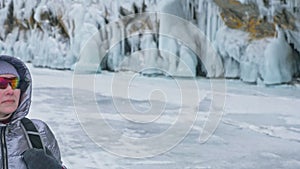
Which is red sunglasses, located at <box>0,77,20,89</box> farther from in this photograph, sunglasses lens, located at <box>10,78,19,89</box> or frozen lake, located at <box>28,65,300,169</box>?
frozen lake, located at <box>28,65,300,169</box>

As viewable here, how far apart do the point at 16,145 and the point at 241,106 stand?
6354 millimetres

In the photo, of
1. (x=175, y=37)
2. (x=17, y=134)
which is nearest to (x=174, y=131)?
(x=17, y=134)

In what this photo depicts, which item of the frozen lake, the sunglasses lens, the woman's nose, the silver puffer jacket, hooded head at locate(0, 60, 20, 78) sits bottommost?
the frozen lake

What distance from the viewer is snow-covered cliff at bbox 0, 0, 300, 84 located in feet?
34.5

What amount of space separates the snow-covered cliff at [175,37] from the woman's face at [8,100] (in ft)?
31.6

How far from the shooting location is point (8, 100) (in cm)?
112

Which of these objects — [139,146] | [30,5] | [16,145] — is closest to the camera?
[16,145]

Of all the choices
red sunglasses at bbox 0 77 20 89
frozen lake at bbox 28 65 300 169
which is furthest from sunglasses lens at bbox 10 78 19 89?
frozen lake at bbox 28 65 300 169

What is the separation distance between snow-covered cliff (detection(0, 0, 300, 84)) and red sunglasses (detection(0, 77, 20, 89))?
9.62m

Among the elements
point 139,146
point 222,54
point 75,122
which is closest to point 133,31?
point 222,54

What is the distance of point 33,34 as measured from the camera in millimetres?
19000

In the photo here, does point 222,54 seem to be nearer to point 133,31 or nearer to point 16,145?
point 133,31

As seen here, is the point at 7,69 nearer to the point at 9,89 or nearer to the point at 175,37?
the point at 9,89

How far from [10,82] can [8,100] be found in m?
0.05
